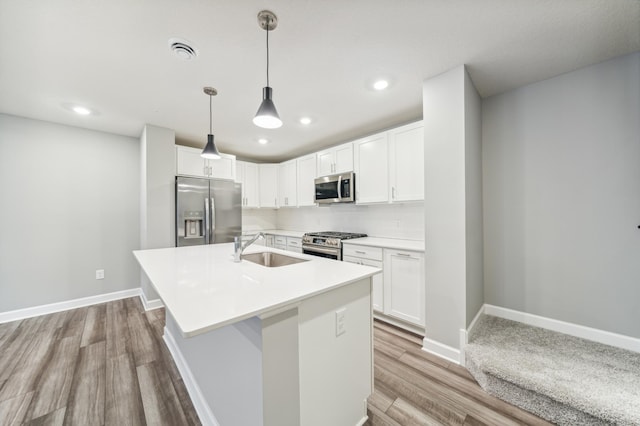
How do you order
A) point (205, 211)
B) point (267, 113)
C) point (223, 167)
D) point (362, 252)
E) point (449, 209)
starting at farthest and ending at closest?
point (223, 167), point (205, 211), point (362, 252), point (449, 209), point (267, 113)

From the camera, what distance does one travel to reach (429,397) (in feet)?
5.51

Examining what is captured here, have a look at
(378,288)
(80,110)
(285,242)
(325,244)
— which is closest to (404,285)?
(378,288)

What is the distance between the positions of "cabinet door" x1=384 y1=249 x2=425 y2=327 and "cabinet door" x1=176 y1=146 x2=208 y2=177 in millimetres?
3162

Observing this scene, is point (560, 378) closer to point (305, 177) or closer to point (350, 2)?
point (350, 2)

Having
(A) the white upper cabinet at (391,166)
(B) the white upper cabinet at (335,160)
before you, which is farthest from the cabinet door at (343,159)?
Answer: (A) the white upper cabinet at (391,166)

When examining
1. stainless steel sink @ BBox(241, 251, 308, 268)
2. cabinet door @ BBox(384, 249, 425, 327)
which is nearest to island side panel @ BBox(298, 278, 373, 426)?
stainless steel sink @ BBox(241, 251, 308, 268)

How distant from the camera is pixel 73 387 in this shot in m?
1.80

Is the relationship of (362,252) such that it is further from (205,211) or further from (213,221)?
(205,211)

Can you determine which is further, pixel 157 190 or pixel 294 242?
pixel 294 242

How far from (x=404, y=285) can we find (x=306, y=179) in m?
2.54

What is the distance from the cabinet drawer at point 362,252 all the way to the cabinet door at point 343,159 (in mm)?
1190

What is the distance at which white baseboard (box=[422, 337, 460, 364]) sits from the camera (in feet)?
6.75

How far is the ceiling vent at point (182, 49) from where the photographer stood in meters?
1.70

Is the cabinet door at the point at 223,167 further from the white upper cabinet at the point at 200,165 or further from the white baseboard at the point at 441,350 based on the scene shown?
the white baseboard at the point at 441,350
